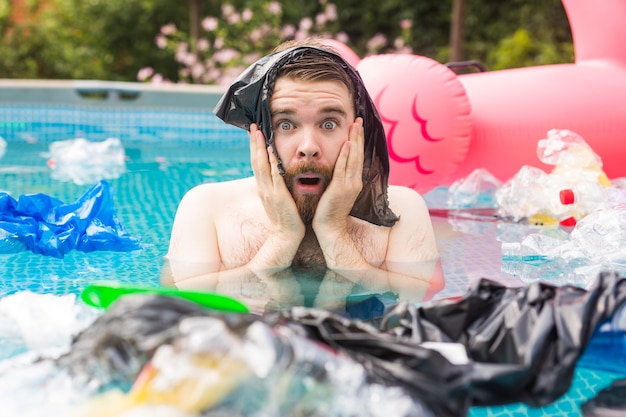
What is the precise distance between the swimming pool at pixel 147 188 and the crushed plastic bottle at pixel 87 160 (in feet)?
0.34

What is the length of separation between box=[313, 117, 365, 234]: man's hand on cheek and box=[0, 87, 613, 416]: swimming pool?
54 centimetres

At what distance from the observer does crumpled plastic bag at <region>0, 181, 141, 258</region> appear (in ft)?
10.9

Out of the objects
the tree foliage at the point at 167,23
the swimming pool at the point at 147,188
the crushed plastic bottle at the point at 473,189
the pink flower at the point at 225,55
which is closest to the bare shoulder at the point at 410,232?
the swimming pool at the point at 147,188

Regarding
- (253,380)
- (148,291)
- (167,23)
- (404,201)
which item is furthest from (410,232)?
(167,23)

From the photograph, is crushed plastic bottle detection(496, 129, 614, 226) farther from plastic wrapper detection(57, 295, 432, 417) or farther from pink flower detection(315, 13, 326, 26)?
pink flower detection(315, 13, 326, 26)

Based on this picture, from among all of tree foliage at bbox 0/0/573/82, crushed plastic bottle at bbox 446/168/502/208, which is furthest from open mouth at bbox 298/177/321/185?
tree foliage at bbox 0/0/573/82

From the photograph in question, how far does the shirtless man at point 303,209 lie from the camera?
8.42ft

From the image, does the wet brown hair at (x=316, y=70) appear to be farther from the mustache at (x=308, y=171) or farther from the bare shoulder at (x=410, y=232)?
the bare shoulder at (x=410, y=232)

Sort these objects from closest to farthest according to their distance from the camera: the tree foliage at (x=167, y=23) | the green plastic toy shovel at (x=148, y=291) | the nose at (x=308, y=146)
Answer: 1. the green plastic toy shovel at (x=148, y=291)
2. the nose at (x=308, y=146)
3. the tree foliage at (x=167, y=23)

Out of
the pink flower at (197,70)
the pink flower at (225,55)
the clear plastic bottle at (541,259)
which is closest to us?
the clear plastic bottle at (541,259)

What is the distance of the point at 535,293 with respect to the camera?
6.16 ft

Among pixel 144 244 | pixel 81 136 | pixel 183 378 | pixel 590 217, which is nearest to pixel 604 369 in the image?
pixel 183 378

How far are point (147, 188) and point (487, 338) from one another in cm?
379

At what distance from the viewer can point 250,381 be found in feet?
4.81
